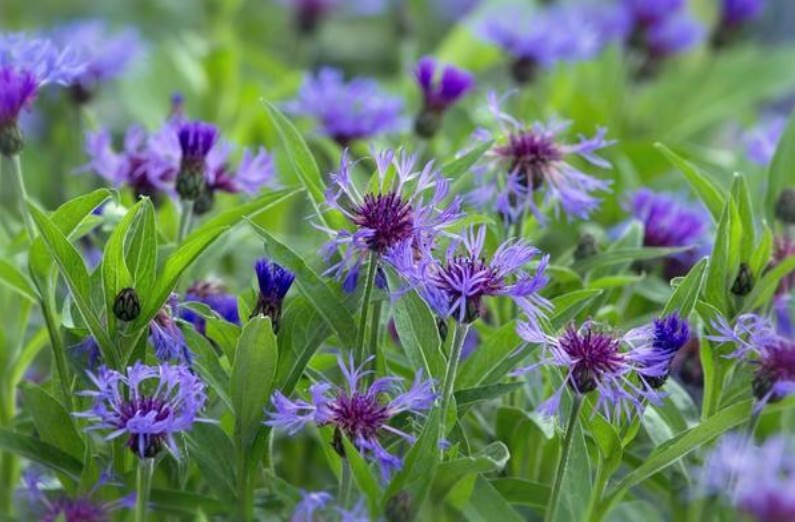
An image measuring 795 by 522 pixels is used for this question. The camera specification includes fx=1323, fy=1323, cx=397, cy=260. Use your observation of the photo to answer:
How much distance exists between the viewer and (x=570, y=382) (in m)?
0.84

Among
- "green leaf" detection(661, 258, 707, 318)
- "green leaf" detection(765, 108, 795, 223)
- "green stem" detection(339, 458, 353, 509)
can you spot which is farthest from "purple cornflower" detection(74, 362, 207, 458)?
"green leaf" detection(765, 108, 795, 223)

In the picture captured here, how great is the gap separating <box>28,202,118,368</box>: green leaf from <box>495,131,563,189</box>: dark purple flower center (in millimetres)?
349

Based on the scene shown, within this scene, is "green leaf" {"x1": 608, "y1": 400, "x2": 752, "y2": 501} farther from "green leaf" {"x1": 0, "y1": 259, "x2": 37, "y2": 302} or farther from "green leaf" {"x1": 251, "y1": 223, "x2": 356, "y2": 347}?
"green leaf" {"x1": 0, "y1": 259, "x2": 37, "y2": 302}

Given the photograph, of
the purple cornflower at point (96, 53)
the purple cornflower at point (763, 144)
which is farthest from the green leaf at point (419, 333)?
the purple cornflower at point (96, 53)

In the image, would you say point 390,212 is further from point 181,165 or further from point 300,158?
point 181,165

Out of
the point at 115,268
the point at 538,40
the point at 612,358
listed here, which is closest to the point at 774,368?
the point at 612,358

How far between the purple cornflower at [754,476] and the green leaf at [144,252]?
1.35 feet

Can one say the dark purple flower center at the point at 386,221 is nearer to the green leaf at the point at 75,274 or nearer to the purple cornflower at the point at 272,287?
the purple cornflower at the point at 272,287

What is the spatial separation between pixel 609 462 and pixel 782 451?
12cm

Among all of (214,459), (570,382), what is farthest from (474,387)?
(214,459)

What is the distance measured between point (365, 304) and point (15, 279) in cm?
27

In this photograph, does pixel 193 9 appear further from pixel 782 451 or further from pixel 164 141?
pixel 782 451

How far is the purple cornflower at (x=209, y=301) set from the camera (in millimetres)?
1009

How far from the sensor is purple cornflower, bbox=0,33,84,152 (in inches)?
38.8
